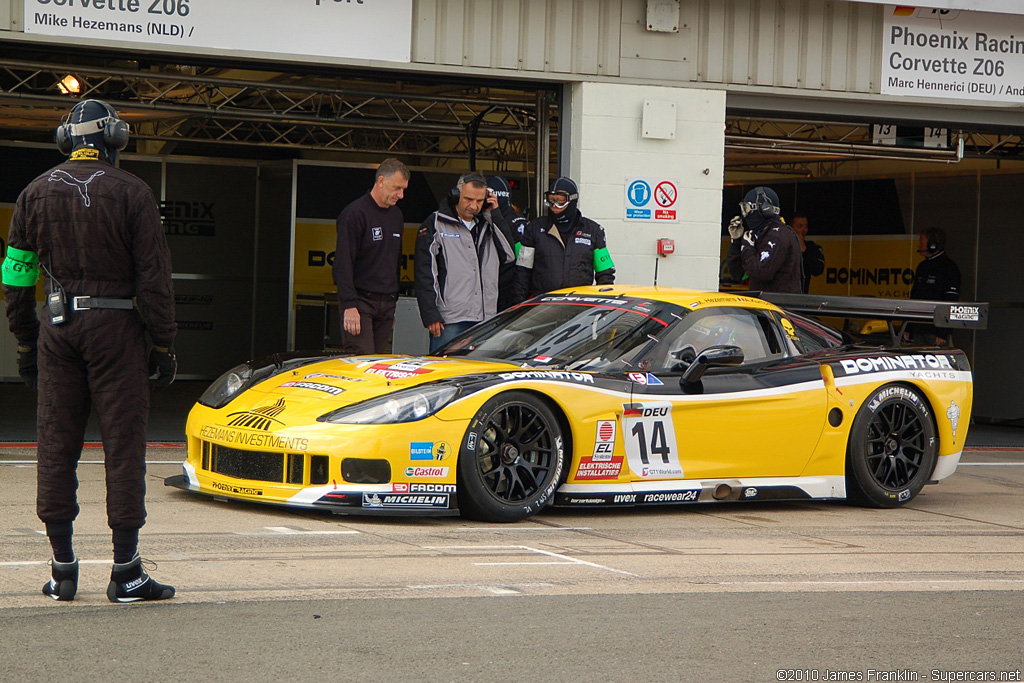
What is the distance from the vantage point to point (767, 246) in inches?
391

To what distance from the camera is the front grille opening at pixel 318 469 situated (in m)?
6.36

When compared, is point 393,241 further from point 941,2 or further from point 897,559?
point 941,2

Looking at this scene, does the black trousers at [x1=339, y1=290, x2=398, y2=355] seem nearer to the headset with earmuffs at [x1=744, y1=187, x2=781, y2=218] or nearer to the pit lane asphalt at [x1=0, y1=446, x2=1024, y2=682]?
the pit lane asphalt at [x1=0, y1=446, x2=1024, y2=682]

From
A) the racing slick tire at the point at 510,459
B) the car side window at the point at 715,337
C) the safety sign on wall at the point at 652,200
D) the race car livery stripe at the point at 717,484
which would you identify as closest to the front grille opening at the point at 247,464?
the racing slick tire at the point at 510,459

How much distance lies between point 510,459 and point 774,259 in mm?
3950

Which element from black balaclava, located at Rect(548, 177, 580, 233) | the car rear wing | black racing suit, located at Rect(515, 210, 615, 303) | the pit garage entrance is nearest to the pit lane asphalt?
the car rear wing

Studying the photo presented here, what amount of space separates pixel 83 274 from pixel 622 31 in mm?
6997

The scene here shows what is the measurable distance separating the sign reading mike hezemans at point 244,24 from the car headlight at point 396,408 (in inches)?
168

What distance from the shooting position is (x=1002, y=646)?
4.51 meters

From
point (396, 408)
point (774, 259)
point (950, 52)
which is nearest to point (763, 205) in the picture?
point (774, 259)

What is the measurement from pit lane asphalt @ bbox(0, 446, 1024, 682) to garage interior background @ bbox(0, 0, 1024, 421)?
14.3ft

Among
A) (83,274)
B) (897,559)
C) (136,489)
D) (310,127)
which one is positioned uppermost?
(310,127)

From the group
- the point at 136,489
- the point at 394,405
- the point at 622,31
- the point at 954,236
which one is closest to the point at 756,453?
the point at 394,405

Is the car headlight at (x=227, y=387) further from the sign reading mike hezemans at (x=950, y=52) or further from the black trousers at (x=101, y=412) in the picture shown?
the sign reading mike hezemans at (x=950, y=52)
